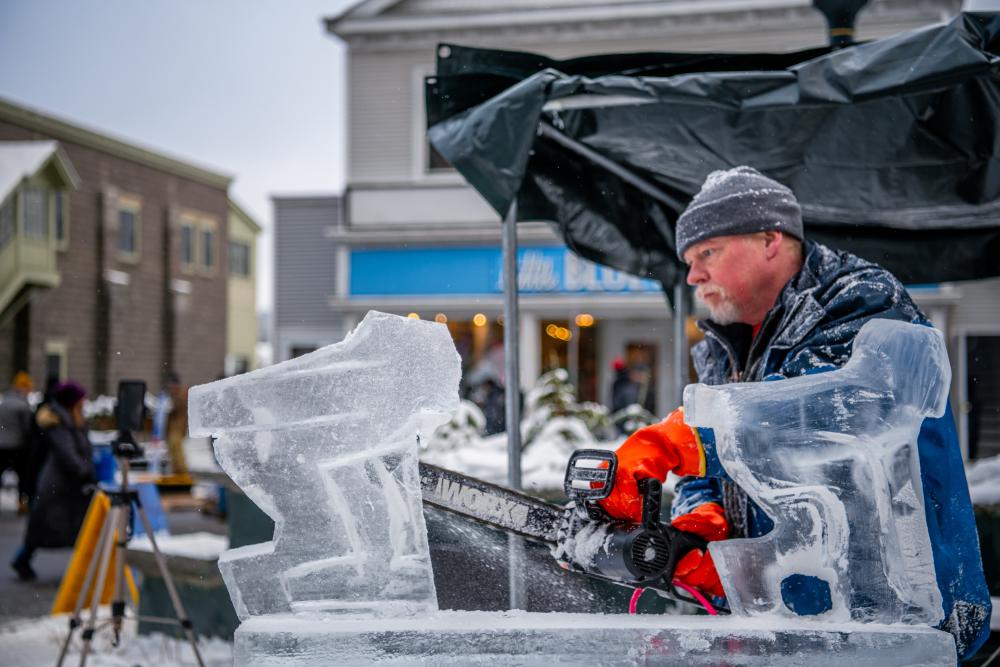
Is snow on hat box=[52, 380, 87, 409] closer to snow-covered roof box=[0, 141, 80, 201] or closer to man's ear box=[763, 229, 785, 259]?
man's ear box=[763, 229, 785, 259]

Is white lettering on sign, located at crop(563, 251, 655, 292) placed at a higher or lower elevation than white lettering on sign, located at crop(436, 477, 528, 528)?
higher

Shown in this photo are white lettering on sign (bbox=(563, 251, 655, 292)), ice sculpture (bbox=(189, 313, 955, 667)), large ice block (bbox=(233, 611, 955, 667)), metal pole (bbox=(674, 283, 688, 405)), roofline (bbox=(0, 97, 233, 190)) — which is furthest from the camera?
roofline (bbox=(0, 97, 233, 190))

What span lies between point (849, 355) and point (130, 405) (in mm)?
3706

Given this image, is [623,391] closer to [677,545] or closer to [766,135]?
[766,135]

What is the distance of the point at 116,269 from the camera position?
2875 cm

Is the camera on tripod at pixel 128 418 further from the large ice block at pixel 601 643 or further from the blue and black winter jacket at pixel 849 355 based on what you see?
the blue and black winter jacket at pixel 849 355

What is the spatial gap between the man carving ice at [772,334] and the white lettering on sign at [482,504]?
21cm

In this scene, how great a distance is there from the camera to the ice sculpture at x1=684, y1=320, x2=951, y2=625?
1.54m

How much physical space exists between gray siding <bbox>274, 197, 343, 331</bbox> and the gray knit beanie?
48.1ft

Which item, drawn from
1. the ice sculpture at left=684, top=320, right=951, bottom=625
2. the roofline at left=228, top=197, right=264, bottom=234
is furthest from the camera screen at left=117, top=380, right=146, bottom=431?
the roofline at left=228, top=197, right=264, bottom=234

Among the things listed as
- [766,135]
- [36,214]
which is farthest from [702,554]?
[36,214]

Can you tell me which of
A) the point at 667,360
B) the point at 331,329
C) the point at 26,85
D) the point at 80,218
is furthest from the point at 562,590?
the point at 80,218

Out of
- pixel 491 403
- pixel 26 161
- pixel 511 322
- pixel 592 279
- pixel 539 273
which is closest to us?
pixel 511 322

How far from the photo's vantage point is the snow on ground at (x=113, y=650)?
4.95 metres
